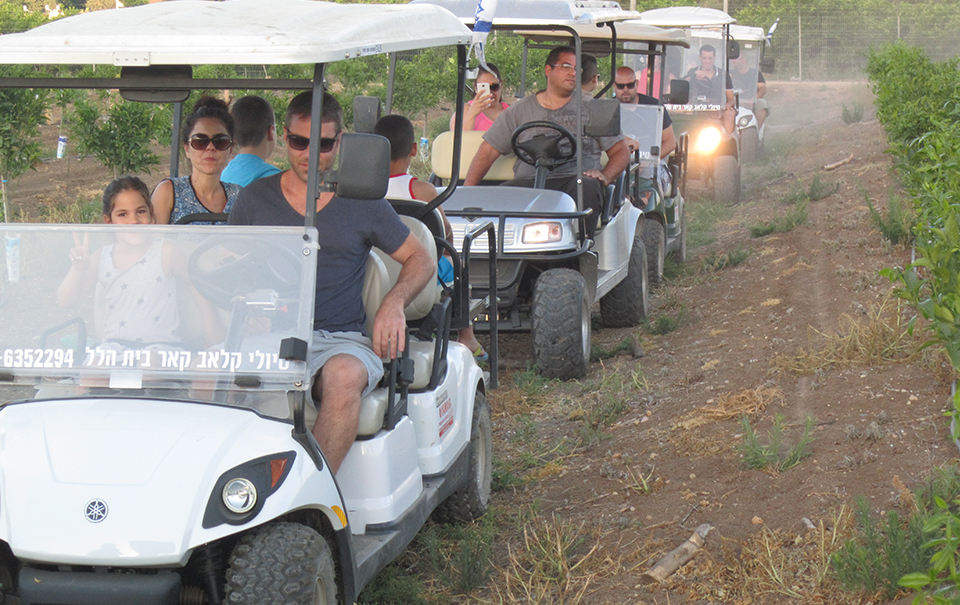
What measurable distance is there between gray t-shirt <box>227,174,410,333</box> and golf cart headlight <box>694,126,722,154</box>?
10.2 metres

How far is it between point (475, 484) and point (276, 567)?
1714mm

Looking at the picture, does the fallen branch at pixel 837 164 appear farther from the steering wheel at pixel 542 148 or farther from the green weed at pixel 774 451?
Result: the green weed at pixel 774 451

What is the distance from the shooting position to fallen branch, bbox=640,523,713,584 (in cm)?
365

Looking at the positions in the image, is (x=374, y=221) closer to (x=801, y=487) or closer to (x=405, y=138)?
(x=405, y=138)

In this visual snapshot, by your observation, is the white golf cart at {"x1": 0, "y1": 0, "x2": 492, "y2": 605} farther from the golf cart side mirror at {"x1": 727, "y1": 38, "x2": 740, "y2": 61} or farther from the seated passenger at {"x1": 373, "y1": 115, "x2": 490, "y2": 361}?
the golf cart side mirror at {"x1": 727, "y1": 38, "x2": 740, "y2": 61}

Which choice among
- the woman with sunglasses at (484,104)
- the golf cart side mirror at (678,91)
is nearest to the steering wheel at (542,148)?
the woman with sunglasses at (484,104)

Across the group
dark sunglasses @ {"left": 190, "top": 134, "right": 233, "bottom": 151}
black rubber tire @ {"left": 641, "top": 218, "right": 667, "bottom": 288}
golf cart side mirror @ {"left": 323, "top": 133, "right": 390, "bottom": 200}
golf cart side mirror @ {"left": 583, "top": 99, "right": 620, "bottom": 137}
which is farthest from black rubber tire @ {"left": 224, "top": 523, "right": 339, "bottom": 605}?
black rubber tire @ {"left": 641, "top": 218, "right": 667, "bottom": 288}

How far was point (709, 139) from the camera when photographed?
1312 cm

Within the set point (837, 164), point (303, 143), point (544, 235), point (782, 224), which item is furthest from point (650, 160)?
point (837, 164)

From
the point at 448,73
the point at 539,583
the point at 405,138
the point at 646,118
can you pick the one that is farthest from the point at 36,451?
the point at 448,73

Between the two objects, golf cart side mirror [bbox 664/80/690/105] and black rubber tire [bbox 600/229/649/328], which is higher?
golf cart side mirror [bbox 664/80/690/105]

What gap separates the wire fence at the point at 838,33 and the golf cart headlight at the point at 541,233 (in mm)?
31659

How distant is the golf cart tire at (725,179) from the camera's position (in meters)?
13.2

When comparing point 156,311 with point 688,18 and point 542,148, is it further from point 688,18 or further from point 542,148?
point 688,18
